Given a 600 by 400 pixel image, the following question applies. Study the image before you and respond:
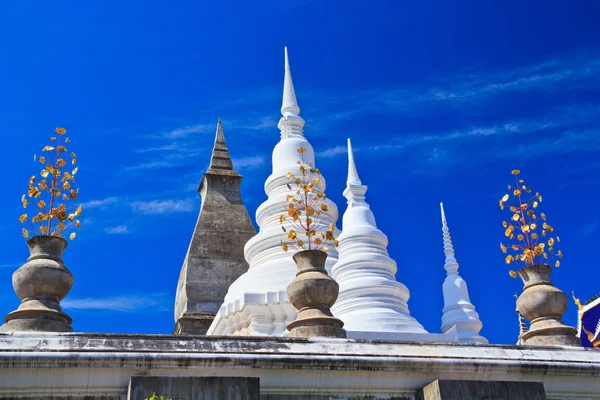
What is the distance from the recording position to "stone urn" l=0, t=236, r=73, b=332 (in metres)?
11.5

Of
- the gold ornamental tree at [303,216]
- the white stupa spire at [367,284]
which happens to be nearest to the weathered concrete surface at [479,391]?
the gold ornamental tree at [303,216]

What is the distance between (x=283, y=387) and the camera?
33.1 ft

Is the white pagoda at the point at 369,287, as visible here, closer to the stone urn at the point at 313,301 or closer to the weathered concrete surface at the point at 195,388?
the stone urn at the point at 313,301

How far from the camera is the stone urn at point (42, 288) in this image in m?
11.5

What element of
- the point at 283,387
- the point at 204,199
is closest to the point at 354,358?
the point at 283,387

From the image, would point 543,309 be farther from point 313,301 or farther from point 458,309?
point 458,309

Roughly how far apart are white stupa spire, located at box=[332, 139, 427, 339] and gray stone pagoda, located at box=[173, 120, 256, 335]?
8919 millimetres

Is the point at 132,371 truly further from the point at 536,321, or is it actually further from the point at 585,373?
the point at 536,321

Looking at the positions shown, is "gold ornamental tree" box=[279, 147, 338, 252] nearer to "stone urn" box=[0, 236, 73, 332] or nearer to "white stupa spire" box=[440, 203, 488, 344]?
"stone urn" box=[0, 236, 73, 332]

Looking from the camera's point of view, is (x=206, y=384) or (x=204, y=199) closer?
(x=206, y=384)

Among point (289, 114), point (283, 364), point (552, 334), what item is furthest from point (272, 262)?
point (283, 364)

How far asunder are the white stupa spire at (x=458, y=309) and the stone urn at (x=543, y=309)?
42.1ft

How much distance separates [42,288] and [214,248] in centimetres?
2133

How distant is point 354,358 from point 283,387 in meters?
1.05
